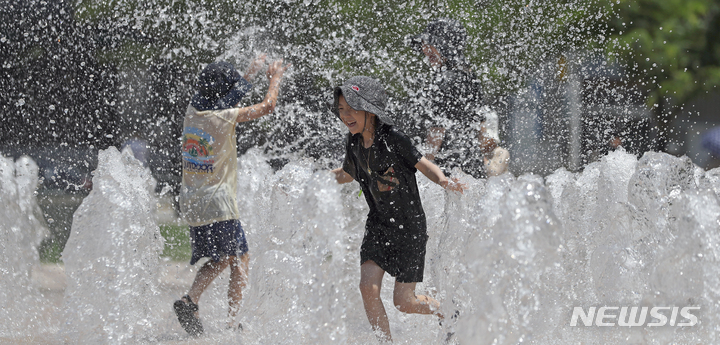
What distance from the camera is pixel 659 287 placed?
133 inches

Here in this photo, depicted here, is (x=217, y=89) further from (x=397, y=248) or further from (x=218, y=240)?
(x=397, y=248)

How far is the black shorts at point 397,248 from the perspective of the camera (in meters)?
3.22

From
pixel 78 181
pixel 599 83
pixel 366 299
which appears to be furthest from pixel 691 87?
pixel 78 181

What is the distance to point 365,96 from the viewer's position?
318cm

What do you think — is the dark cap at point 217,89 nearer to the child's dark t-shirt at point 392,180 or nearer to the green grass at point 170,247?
the child's dark t-shirt at point 392,180

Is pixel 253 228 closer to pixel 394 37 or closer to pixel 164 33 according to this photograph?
pixel 394 37

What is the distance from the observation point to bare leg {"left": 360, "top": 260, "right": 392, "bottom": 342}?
3168 mm

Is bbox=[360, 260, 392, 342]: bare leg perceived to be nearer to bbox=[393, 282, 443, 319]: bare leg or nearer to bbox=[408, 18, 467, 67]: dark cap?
bbox=[393, 282, 443, 319]: bare leg

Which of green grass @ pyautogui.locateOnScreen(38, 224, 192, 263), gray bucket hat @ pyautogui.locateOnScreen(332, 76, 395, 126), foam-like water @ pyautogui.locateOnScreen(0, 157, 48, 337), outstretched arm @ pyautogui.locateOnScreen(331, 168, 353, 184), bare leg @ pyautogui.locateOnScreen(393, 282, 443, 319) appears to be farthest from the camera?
green grass @ pyautogui.locateOnScreen(38, 224, 192, 263)

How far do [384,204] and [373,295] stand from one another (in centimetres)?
43

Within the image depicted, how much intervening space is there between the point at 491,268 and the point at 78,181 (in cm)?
1194

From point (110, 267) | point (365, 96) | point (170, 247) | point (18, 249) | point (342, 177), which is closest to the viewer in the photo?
point (365, 96)

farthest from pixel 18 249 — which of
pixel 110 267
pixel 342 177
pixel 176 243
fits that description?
pixel 176 243

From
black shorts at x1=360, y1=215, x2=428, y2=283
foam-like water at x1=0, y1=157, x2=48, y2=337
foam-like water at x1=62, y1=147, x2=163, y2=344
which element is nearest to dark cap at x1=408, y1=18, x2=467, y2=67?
black shorts at x1=360, y1=215, x2=428, y2=283
